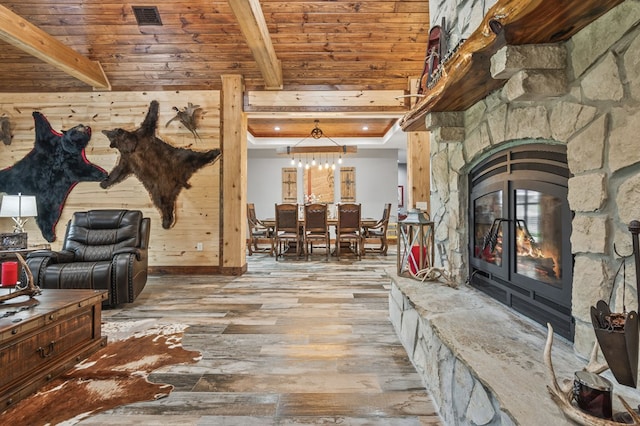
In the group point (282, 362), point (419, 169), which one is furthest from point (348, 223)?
point (282, 362)

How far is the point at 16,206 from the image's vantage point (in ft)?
13.2

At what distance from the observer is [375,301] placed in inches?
135

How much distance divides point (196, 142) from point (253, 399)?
4.23 metres

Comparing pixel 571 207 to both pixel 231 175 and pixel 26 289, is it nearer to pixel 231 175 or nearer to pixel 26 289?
pixel 26 289

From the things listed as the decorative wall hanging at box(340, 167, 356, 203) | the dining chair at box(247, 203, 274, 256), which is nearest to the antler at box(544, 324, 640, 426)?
the dining chair at box(247, 203, 274, 256)

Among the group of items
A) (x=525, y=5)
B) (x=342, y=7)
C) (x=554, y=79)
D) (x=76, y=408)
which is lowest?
(x=76, y=408)

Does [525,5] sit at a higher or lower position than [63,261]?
higher

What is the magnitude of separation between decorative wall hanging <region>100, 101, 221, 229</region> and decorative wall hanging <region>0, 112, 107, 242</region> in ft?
1.20

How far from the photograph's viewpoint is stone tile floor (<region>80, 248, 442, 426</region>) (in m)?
1.59

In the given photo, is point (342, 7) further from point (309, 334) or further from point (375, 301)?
point (309, 334)

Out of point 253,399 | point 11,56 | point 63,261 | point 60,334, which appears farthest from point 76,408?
point 11,56

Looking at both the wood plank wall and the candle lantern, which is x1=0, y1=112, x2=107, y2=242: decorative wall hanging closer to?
the wood plank wall

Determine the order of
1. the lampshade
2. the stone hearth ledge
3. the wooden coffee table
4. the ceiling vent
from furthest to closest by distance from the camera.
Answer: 1. the ceiling vent
2. the lampshade
3. the wooden coffee table
4. the stone hearth ledge

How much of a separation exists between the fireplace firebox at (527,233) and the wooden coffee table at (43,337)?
8.77 feet
